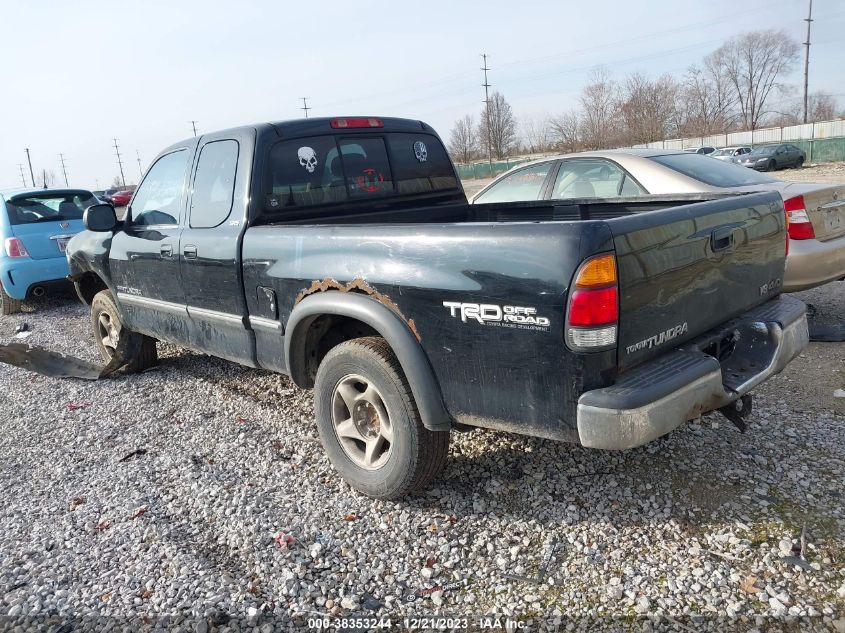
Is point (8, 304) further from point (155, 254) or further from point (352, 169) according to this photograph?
point (352, 169)

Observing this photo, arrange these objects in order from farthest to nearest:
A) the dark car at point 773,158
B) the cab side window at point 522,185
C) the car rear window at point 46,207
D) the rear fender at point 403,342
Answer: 1. the dark car at point 773,158
2. the car rear window at point 46,207
3. the cab side window at point 522,185
4. the rear fender at point 403,342

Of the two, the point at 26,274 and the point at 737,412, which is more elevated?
the point at 26,274

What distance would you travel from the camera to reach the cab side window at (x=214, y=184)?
3.95m

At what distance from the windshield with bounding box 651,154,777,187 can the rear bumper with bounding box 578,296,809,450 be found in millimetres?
2655

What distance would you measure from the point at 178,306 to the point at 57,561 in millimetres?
1964

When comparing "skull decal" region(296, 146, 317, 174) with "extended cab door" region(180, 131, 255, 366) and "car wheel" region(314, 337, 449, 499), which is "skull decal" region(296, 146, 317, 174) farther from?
"car wheel" region(314, 337, 449, 499)

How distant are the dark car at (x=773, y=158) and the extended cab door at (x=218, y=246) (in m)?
32.2

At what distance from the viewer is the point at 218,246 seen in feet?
12.9

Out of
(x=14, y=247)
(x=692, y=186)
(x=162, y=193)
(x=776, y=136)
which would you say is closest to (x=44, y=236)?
(x=14, y=247)

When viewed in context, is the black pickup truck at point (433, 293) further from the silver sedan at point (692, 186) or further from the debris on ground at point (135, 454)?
the silver sedan at point (692, 186)

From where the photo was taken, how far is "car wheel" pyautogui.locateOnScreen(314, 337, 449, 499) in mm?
2988

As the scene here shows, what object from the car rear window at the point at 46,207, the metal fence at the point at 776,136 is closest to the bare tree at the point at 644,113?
the metal fence at the point at 776,136

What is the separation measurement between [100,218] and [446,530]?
12.0 ft

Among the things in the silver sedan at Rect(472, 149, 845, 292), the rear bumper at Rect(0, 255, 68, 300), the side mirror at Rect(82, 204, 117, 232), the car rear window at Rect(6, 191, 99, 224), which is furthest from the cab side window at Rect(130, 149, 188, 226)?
the rear bumper at Rect(0, 255, 68, 300)
